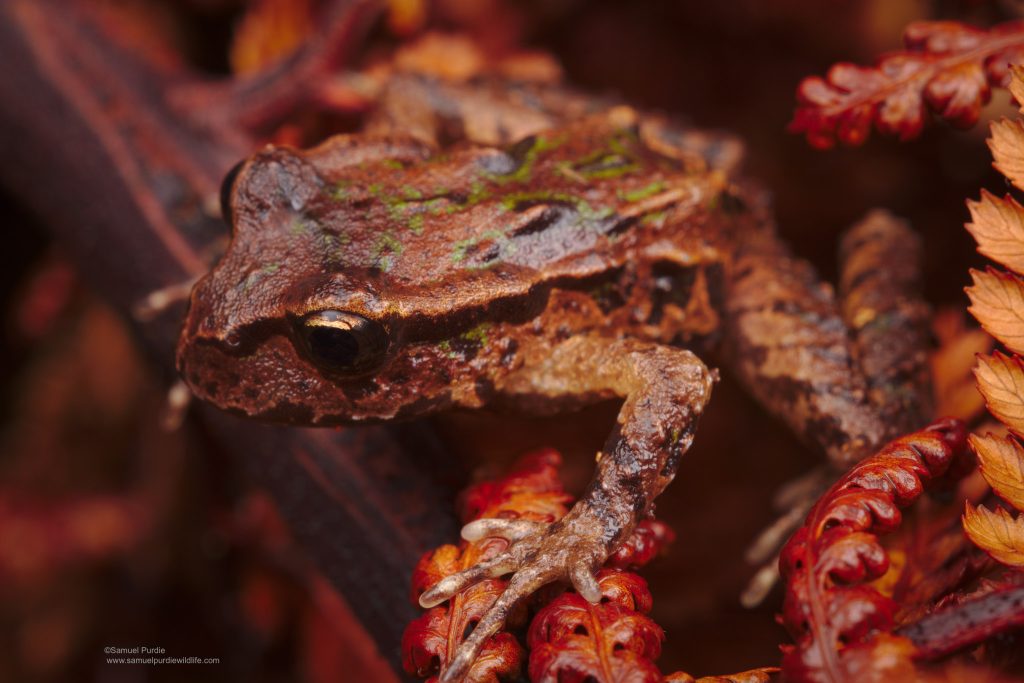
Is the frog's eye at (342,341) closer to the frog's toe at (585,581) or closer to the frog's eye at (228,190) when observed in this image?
the frog's eye at (228,190)

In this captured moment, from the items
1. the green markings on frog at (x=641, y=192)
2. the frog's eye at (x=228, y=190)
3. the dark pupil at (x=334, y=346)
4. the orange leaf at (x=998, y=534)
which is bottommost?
the orange leaf at (x=998, y=534)

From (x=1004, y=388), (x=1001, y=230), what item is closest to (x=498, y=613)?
(x=1004, y=388)

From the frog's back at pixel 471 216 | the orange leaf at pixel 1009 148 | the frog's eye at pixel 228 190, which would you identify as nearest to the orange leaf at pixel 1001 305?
the orange leaf at pixel 1009 148

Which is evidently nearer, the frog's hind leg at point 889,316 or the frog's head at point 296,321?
the frog's head at point 296,321

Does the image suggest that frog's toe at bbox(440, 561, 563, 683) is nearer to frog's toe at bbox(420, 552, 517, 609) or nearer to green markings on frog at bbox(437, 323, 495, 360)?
frog's toe at bbox(420, 552, 517, 609)

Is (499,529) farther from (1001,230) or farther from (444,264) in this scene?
(1001,230)

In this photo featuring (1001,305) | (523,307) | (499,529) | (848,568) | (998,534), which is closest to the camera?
(848,568)

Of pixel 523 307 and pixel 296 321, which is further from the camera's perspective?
pixel 523 307

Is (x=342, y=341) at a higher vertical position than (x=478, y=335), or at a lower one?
higher

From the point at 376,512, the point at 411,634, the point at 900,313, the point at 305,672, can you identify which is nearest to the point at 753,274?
the point at 900,313
